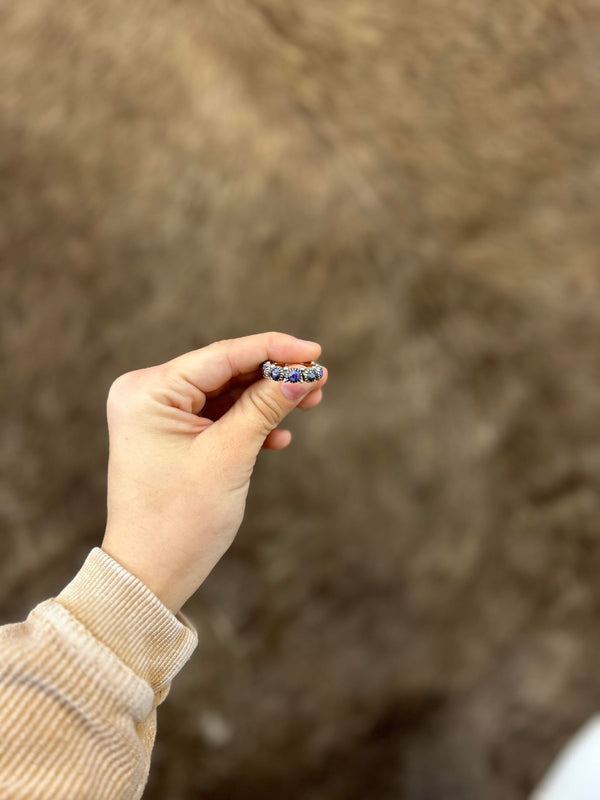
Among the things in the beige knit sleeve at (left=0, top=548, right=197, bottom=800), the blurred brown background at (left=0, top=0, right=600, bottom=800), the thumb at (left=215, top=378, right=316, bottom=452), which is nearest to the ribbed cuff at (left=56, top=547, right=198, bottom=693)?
the beige knit sleeve at (left=0, top=548, right=197, bottom=800)

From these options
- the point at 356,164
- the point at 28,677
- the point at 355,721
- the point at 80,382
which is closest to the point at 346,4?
the point at 356,164

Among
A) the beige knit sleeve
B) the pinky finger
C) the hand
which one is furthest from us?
the pinky finger

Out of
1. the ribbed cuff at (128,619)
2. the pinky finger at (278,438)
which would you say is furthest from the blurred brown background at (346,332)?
the ribbed cuff at (128,619)

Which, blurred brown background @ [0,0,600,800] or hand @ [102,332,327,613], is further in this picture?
blurred brown background @ [0,0,600,800]

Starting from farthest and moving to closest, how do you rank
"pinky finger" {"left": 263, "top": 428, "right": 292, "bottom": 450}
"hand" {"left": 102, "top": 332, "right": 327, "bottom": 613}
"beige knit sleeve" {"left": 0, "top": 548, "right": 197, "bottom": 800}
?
"pinky finger" {"left": 263, "top": 428, "right": 292, "bottom": 450} < "hand" {"left": 102, "top": 332, "right": 327, "bottom": 613} < "beige knit sleeve" {"left": 0, "top": 548, "right": 197, "bottom": 800}

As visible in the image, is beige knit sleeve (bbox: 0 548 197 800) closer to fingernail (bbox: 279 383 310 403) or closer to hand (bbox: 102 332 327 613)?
hand (bbox: 102 332 327 613)

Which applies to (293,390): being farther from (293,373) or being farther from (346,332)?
(346,332)

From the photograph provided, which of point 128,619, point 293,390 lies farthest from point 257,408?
point 128,619
